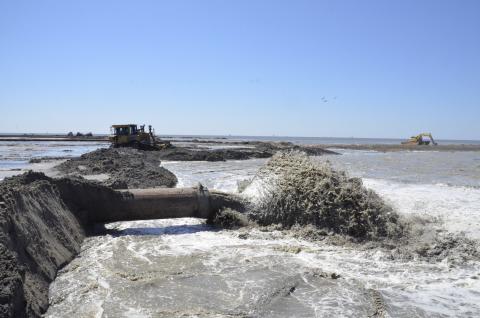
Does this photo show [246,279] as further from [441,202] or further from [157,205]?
[441,202]

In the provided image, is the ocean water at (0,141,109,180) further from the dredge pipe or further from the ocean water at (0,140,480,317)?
the ocean water at (0,140,480,317)

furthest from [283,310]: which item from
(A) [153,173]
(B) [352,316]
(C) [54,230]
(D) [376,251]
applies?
(A) [153,173]

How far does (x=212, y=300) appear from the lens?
14.6 feet

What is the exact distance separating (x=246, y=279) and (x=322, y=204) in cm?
314

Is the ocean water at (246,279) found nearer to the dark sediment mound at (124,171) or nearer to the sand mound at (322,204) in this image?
the sand mound at (322,204)

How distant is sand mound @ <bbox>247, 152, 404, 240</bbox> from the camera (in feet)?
24.4

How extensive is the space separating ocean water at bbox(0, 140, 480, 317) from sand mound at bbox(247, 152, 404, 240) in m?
0.70

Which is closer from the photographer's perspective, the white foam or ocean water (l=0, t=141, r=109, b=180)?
the white foam

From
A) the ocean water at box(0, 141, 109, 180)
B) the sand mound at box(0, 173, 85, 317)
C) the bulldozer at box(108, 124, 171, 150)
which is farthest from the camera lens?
the bulldozer at box(108, 124, 171, 150)

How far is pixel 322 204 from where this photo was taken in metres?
7.82

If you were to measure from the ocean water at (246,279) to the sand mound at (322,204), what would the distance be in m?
0.70

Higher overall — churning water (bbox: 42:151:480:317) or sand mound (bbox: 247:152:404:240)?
sand mound (bbox: 247:152:404:240)

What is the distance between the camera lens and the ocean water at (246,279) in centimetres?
425

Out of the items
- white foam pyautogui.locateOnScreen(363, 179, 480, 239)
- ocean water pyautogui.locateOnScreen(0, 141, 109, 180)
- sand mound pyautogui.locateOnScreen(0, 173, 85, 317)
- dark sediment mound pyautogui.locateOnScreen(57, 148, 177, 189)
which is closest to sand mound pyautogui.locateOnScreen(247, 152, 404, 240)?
white foam pyautogui.locateOnScreen(363, 179, 480, 239)
